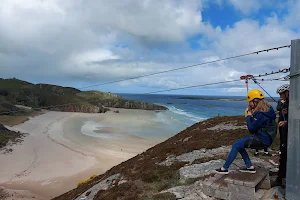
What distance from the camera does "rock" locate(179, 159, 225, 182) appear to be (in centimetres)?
962

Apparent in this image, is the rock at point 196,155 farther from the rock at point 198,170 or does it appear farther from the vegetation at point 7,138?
the vegetation at point 7,138

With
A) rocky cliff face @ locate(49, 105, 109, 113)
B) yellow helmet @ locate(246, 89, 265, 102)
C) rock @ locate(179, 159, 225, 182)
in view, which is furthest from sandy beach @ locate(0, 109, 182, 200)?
rocky cliff face @ locate(49, 105, 109, 113)

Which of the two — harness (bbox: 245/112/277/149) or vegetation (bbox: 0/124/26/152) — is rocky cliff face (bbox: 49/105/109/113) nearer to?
vegetation (bbox: 0/124/26/152)

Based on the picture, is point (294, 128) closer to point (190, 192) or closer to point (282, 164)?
point (282, 164)

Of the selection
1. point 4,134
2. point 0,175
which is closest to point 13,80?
point 4,134

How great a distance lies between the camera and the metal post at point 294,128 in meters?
6.07

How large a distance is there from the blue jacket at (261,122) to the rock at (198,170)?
11.1 feet

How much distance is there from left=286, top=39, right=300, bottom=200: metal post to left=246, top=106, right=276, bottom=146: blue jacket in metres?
0.53

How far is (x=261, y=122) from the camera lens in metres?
6.64

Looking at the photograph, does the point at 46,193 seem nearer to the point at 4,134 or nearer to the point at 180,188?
the point at 180,188

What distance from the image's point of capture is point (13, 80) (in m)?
166

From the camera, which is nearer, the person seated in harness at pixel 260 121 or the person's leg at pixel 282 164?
the person seated in harness at pixel 260 121

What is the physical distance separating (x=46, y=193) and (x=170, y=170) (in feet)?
55.1

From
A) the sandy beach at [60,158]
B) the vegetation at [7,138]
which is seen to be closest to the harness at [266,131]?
the sandy beach at [60,158]
